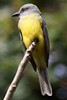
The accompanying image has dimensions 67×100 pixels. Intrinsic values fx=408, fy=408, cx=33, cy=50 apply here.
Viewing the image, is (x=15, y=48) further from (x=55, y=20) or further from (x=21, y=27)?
(x=21, y=27)

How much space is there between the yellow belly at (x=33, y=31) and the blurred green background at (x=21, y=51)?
889 millimetres

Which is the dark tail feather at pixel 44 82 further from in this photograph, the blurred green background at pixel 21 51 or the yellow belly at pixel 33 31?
the blurred green background at pixel 21 51

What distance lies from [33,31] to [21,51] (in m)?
1.17

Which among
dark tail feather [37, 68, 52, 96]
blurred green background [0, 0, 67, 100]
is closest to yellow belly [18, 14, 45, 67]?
dark tail feather [37, 68, 52, 96]

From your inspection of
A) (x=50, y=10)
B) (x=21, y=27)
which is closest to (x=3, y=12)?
(x=50, y=10)

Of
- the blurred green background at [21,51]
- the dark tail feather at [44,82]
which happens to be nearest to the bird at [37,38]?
the dark tail feather at [44,82]

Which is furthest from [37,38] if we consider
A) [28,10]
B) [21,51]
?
[21,51]

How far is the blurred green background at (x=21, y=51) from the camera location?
3.93m

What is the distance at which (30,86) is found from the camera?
3984mm

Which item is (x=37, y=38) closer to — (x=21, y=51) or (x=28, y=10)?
(x=28, y=10)

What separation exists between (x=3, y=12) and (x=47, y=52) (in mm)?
1590

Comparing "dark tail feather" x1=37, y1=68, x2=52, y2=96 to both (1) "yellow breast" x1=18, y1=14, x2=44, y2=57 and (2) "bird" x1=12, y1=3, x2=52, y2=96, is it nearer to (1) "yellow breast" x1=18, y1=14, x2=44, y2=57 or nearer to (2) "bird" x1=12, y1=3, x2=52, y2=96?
(2) "bird" x1=12, y1=3, x2=52, y2=96

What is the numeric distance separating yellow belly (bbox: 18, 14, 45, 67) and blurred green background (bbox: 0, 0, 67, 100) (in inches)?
35.0

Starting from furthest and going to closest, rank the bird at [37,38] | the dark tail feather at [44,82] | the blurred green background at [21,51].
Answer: the blurred green background at [21,51], the bird at [37,38], the dark tail feather at [44,82]
